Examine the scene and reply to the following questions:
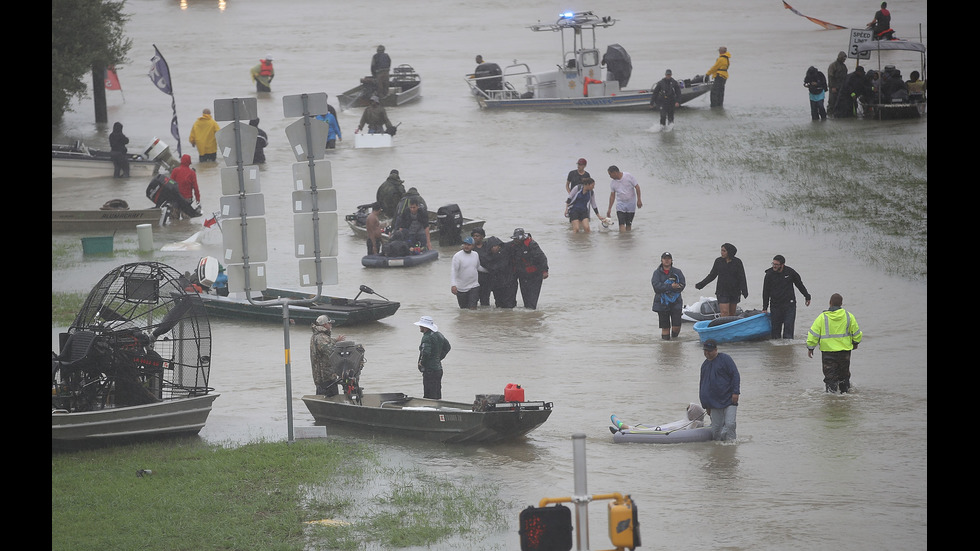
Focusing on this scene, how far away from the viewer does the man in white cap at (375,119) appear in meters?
38.3

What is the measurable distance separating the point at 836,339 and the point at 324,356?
6.91 m

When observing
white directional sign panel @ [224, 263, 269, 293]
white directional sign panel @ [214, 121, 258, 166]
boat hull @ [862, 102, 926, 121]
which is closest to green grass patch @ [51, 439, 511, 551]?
white directional sign panel @ [224, 263, 269, 293]

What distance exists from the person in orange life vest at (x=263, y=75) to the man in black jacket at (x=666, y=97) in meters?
17.3

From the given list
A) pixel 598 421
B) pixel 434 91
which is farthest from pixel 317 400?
pixel 434 91

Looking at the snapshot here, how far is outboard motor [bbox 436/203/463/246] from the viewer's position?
1063 inches

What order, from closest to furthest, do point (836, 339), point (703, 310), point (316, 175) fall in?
point (316, 175)
point (836, 339)
point (703, 310)

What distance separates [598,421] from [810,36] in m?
50.6

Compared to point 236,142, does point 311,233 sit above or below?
below

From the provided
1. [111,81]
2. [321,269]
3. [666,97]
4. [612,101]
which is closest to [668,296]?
[321,269]

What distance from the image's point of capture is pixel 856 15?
71.2 metres

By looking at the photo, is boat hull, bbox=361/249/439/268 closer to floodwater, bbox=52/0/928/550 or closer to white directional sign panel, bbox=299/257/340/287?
floodwater, bbox=52/0/928/550

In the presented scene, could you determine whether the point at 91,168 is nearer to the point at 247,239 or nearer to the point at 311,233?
the point at 247,239

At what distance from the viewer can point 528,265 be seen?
22.2 metres
